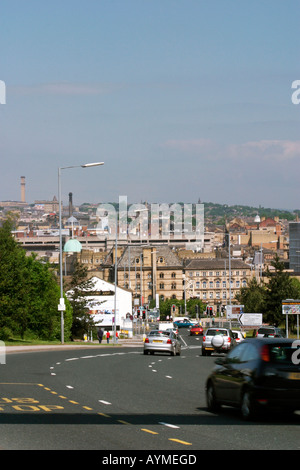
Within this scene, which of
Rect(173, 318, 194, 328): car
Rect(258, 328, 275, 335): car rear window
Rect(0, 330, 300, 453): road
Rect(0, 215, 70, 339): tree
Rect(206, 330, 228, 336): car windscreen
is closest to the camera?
Rect(0, 330, 300, 453): road

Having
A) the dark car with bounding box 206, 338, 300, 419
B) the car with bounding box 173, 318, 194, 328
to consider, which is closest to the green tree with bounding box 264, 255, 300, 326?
the car with bounding box 173, 318, 194, 328

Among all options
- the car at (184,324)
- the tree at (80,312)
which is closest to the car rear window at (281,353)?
→ the tree at (80,312)

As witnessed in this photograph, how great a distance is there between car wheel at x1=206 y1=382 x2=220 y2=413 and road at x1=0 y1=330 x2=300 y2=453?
0.21m

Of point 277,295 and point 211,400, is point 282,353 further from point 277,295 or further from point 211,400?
point 277,295

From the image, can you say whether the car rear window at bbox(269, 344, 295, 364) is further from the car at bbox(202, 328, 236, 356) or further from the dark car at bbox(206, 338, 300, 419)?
the car at bbox(202, 328, 236, 356)

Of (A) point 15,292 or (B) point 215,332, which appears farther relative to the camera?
(A) point 15,292

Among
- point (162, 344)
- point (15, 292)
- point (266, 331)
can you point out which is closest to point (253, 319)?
point (266, 331)

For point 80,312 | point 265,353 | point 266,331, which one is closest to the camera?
point 265,353

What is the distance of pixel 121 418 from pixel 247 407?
2.18 m

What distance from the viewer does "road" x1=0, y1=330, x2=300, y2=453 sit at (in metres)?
12.9

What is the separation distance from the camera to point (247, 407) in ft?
52.0

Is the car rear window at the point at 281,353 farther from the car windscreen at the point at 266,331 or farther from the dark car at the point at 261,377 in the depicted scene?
the car windscreen at the point at 266,331

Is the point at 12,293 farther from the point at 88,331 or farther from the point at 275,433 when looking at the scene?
the point at 275,433
